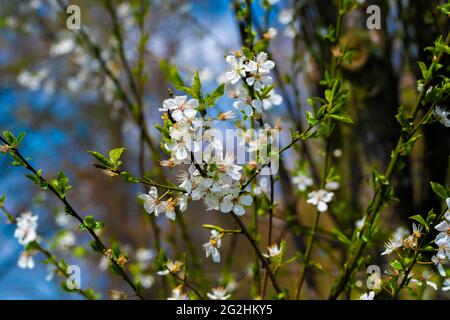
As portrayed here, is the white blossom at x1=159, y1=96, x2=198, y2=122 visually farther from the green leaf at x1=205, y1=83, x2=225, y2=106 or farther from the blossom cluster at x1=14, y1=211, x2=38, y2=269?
the blossom cluster at x1=14, y1=211, x2=38, y2=269

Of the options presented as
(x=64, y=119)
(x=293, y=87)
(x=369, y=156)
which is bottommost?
(x=369, y=156)

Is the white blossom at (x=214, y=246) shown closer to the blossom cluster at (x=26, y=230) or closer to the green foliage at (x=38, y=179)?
the green foliage at (x=38, y=179)

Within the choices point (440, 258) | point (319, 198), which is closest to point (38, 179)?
point (319, 198)

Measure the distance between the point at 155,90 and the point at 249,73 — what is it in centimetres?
487

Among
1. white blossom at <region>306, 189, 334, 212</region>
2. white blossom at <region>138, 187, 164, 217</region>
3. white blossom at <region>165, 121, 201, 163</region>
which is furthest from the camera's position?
white blossom at <region>306, 189, 334, 212</region>

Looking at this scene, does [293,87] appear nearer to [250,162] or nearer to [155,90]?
[250,162]

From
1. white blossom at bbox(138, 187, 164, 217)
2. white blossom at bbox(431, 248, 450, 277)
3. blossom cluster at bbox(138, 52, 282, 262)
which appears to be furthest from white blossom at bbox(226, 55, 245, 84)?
white blossom at bbox(431, 248, 450, 277)

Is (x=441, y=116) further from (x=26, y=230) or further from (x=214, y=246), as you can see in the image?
(x=26, y=230)

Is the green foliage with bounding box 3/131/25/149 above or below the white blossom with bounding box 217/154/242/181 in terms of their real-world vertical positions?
above

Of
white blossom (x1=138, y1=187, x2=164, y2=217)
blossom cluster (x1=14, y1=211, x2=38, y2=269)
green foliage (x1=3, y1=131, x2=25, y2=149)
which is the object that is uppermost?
green foliage (x1=3, y1=131, x2=25, y2=149)

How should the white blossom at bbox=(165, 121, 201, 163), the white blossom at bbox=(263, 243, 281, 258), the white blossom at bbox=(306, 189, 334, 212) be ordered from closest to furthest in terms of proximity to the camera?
A: the white blossom at bbox=(165, 121, 201, 163)
the white blossom at bbox=(263, 243, 281, 258)
the white blossom at bbox=(306, 189, 334, 212)

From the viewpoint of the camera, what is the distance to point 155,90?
5.62 metres
